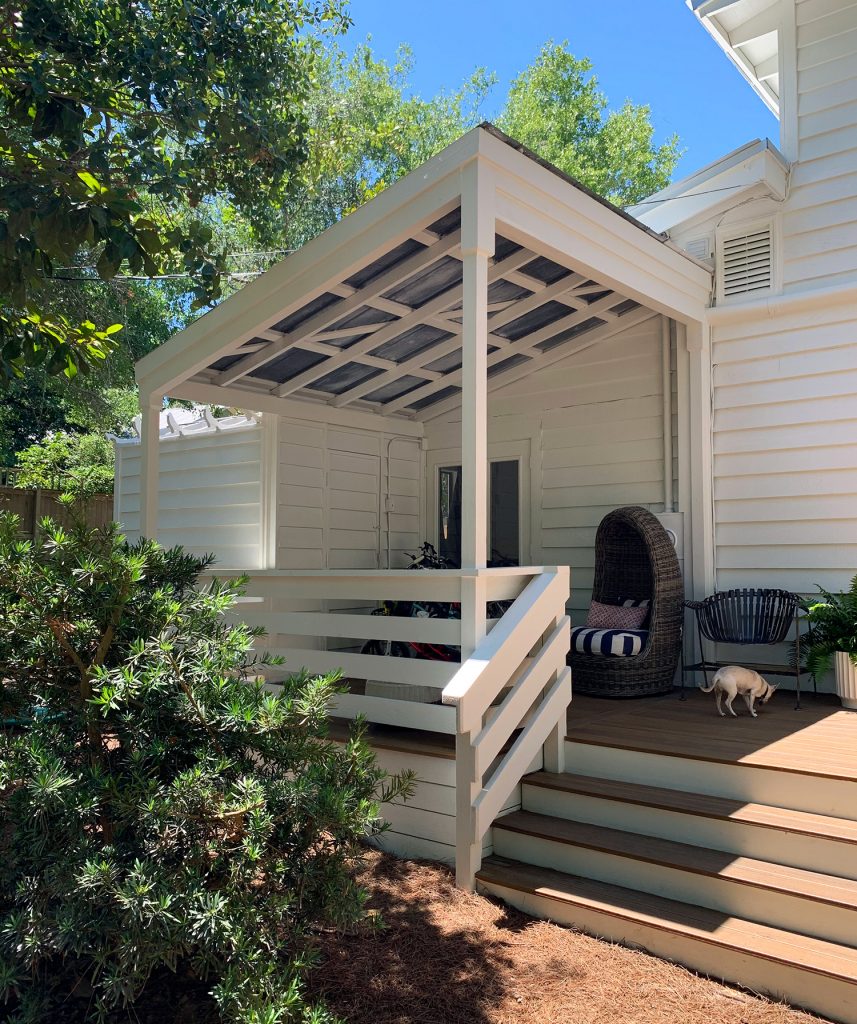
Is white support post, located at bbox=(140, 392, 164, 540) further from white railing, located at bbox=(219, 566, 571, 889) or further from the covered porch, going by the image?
white railing, located at bbox=(219, 566, 571, 889)

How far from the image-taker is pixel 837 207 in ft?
18.2

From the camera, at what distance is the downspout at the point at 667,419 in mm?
6219

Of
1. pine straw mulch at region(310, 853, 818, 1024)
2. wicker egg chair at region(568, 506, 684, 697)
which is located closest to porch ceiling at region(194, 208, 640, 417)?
wicker egg chair at region(568, 506, 684, 697)

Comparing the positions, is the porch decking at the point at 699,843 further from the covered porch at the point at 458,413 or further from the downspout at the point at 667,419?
the downspout at the point at 667,419

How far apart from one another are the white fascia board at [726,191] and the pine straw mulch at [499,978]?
475cm

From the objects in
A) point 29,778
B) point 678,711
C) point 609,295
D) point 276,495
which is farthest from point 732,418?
point 29,778

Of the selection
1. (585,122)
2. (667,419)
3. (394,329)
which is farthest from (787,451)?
(585,122)

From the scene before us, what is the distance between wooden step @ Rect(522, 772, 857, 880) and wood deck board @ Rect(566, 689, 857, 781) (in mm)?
196

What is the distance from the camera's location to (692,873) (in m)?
3.21

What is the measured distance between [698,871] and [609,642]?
7.44 ft

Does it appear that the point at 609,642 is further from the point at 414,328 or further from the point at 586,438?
the point at 414,328

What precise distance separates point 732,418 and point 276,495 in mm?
3448

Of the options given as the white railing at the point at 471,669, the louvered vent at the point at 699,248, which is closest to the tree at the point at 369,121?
the louvered vent at the point at 699,248

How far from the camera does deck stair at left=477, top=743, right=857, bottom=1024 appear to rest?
2830 mm
